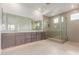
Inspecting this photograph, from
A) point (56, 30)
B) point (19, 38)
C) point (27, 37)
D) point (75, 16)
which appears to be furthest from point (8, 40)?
point (75, 16)

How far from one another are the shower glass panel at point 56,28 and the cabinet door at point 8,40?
1607mm

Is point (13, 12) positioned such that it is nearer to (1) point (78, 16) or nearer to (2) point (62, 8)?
(2) point (62, 8)

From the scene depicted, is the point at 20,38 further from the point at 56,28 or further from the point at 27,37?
the point at 56,28

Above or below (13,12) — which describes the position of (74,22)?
below

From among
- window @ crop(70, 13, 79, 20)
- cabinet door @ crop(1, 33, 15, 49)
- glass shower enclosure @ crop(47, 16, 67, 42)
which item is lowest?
cabinet door @ crop(1, 33, 15, 49)

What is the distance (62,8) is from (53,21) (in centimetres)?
64

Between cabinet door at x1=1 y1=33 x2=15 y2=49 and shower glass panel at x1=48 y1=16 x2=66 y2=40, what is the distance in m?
1.61

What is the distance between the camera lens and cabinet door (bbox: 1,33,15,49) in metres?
4.01

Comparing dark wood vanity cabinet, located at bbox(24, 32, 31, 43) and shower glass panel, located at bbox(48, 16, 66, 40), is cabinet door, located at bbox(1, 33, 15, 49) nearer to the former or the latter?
dark wood vanity cabinet, located at bbox(24, 32, 31, 43)

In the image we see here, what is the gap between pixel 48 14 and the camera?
13.8 ft

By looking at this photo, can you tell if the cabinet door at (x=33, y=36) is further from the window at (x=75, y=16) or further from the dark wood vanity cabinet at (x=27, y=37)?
the window at (x=75, y=16)

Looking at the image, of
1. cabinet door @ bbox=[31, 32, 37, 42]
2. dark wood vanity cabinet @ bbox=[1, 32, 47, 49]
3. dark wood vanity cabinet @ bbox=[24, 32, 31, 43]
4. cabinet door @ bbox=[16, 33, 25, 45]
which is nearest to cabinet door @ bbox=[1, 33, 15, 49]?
dark wood vanity cabinet @ bbox=[1, 32, 47, 49]

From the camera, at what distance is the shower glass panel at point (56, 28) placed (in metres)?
4.19
